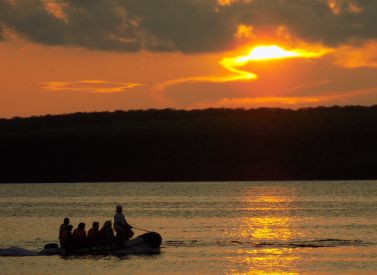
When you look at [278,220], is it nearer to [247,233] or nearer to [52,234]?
[247,233]

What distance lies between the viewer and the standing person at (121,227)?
4500 centimetres

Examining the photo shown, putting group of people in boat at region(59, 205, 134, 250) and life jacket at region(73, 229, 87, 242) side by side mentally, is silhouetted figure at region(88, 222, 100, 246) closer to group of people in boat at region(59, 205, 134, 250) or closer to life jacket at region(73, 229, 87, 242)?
group of people in boat at region(59, 205, 134, 250)

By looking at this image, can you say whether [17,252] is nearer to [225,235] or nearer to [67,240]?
[67,240]

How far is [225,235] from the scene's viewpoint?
182 feet

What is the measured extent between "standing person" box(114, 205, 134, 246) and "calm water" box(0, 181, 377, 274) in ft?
3.47

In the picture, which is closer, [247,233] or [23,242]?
[23,242]

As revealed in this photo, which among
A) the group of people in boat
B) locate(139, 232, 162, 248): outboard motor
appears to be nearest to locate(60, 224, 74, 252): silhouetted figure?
the group of people in boat

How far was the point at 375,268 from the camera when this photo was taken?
40344 millimetres

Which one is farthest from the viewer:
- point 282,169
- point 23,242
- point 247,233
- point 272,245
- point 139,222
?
point 282,169

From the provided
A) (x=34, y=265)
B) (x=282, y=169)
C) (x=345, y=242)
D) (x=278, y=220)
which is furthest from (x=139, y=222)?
(x=282, y=169)

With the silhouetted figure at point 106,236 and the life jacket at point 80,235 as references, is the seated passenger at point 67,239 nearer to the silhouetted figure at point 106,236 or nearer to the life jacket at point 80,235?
the life jacket at point 80,235

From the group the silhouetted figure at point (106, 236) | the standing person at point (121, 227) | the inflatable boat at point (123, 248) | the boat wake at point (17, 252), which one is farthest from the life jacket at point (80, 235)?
the boat wake at point (17, 252)

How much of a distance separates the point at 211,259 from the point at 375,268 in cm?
724

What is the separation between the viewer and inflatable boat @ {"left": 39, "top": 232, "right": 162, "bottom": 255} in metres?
45.2
